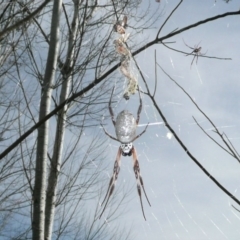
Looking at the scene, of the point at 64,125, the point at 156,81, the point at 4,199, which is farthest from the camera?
the point at 4,199

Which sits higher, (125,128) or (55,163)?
(55,163)

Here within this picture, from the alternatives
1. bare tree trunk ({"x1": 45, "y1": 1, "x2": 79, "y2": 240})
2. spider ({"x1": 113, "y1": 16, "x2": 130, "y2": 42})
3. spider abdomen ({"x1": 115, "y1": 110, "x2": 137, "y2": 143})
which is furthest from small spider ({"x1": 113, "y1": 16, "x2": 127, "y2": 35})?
bare tree trunk ({"x1": 45, "y1": 1, "x2": 79, "y2": 240})

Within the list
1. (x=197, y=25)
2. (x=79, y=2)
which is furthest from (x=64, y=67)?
(x=197, y=25)

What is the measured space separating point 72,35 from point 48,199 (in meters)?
1.85

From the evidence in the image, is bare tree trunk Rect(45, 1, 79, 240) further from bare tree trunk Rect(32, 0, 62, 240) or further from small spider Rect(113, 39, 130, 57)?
small spider Rect(113, 39, 130, 57)

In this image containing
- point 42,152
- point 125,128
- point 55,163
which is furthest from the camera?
point 55,163

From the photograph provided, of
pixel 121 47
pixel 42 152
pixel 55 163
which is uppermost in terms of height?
pixel 55 163

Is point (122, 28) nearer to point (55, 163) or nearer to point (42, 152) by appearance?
point (42, 152)

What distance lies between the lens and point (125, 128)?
1467mm

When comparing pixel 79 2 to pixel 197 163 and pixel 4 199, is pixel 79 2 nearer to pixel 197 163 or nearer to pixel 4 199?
pixel 4 199

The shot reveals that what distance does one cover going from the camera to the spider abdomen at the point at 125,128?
4.81ft

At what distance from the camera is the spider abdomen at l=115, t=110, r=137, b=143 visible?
1.47 metres

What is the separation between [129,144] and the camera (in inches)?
57.9

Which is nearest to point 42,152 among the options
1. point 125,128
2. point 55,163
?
point 125,128
